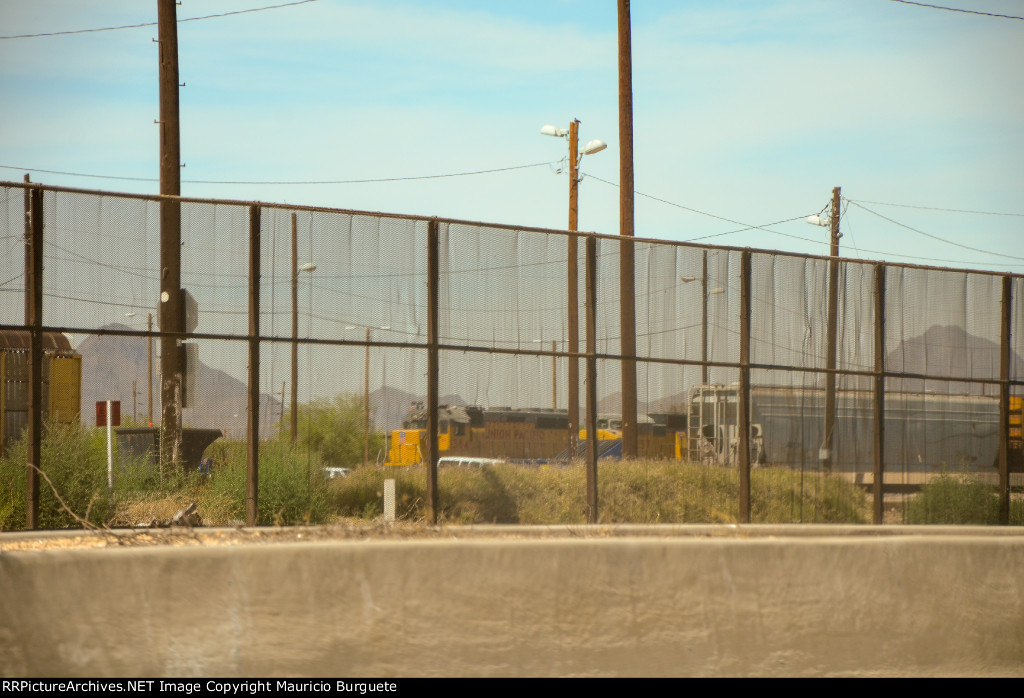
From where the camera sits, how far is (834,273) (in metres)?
9.77

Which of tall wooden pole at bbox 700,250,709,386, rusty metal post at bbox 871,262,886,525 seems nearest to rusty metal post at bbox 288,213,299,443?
tall wooden pole at bbox 700,250,709,386

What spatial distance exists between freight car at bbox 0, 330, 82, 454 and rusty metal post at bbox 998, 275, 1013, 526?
29.5ft

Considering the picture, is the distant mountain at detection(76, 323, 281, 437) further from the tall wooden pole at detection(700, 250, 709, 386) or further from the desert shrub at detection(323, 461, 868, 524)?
the tall wooden pole at detection(700, 250, 709, 386)

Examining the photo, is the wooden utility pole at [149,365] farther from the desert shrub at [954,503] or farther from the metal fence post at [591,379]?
the desert shrub at [954,503]

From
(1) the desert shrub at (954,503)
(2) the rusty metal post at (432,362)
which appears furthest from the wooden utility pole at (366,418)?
(1) the desert shrub at (954,503)

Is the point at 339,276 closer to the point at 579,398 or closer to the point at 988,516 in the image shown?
the point at 579,398

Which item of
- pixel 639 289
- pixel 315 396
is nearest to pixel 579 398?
pixel 639 289

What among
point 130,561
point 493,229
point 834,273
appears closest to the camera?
point 130,561

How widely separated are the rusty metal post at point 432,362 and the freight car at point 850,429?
2.55 m

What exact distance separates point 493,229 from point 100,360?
3393mm

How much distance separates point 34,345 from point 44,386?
3144mm

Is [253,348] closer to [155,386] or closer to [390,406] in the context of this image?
[155,386]

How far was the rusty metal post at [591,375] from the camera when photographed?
28.0 ft

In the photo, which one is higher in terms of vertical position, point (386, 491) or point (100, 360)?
point (100, 360)
